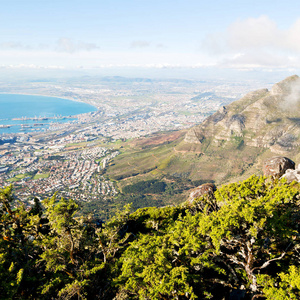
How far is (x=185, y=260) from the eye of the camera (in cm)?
2731

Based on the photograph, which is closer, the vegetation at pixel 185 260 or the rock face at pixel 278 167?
the vegetation at pixel 185 260

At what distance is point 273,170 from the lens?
61.7 meters

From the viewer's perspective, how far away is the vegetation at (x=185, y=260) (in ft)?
78.1

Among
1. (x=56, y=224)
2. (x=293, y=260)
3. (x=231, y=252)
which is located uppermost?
(x=56, y=224)

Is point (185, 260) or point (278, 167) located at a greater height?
point (278, 167)

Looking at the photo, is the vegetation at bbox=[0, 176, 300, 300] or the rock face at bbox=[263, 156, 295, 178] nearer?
the vegetation at bbox=[0, 176, 300, 300]

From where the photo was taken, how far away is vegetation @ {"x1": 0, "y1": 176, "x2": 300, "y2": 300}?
2380 cm

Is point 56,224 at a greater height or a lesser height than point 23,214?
greater

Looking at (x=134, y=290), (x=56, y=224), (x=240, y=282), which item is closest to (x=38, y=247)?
(x=56, y=224)

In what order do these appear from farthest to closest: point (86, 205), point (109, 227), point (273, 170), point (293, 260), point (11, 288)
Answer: point (86, 205), point (273, 170), point (109, 227), point (293, 260), point (11, 288)

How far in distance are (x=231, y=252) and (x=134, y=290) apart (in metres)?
18.5

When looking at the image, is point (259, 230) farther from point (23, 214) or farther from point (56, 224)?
point (23, 214)

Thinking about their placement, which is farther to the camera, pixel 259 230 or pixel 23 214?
pixel 23 214

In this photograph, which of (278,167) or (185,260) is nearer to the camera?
(185,260)
